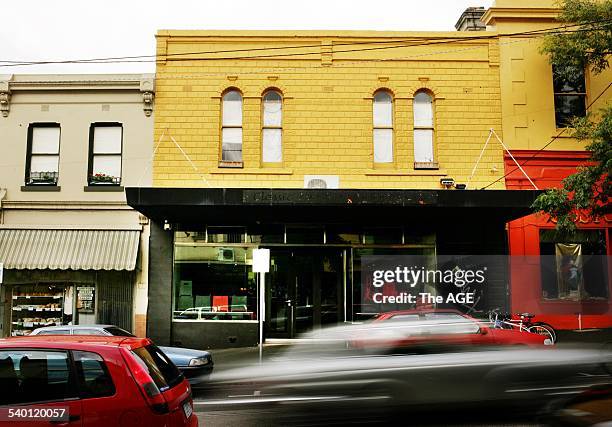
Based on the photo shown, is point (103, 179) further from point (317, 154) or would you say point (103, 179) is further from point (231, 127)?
point (317, 154)

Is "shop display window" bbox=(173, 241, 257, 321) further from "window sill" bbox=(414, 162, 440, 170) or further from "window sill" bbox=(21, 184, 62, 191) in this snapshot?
"window sill" bbox=(414, 162, 440, 170)

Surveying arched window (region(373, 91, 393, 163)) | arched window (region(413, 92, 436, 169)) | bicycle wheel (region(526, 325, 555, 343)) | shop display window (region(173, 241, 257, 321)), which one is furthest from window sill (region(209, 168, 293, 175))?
bicycle wheel (region(526, 325, 555, 343))

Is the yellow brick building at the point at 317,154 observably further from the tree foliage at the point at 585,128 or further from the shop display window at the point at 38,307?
the shop display window at the point at 38,307

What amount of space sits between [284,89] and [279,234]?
423 centimetres

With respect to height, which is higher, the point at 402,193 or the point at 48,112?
the point at 48,112

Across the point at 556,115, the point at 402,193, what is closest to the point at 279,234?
the point at 402,193

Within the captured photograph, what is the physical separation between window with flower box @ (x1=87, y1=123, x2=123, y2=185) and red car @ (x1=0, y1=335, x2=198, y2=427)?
13.1 m

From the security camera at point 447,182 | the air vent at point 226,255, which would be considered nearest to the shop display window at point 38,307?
the air vent at point 226,255

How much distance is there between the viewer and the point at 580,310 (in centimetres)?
1734

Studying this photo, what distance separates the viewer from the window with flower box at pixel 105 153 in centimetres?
1792

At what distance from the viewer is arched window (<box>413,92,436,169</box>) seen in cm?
1798

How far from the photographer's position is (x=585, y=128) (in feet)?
48.8

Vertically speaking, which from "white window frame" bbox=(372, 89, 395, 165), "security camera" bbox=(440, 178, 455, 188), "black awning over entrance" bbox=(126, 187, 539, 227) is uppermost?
"white window frame" bbox=(372, 89, 395, 165)

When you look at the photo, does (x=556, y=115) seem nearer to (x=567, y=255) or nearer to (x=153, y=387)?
(x=567, y=255)
